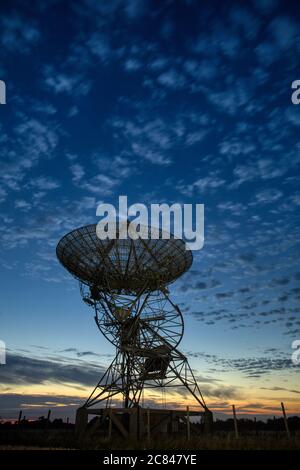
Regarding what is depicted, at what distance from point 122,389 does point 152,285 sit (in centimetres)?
929

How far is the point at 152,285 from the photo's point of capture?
34531 millimetres

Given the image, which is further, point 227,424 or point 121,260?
point 227,424

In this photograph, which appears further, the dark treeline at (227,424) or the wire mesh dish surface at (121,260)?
the dark treeline at (227,424)

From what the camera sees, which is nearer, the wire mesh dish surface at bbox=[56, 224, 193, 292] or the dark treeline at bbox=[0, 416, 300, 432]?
the wire mesh dish surface at bbox=[56, 224, 193, 292]

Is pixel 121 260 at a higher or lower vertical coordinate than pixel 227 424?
higher

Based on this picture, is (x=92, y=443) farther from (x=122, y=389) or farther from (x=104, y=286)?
(x=104, y=286)

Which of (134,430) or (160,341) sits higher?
(160,341)

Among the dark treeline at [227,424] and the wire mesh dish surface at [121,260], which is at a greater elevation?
the wire mesh dish surface at [121,260]

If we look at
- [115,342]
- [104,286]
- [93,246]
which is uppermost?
[93,246]

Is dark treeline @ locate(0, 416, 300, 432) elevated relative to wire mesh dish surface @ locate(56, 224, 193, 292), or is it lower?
lower
